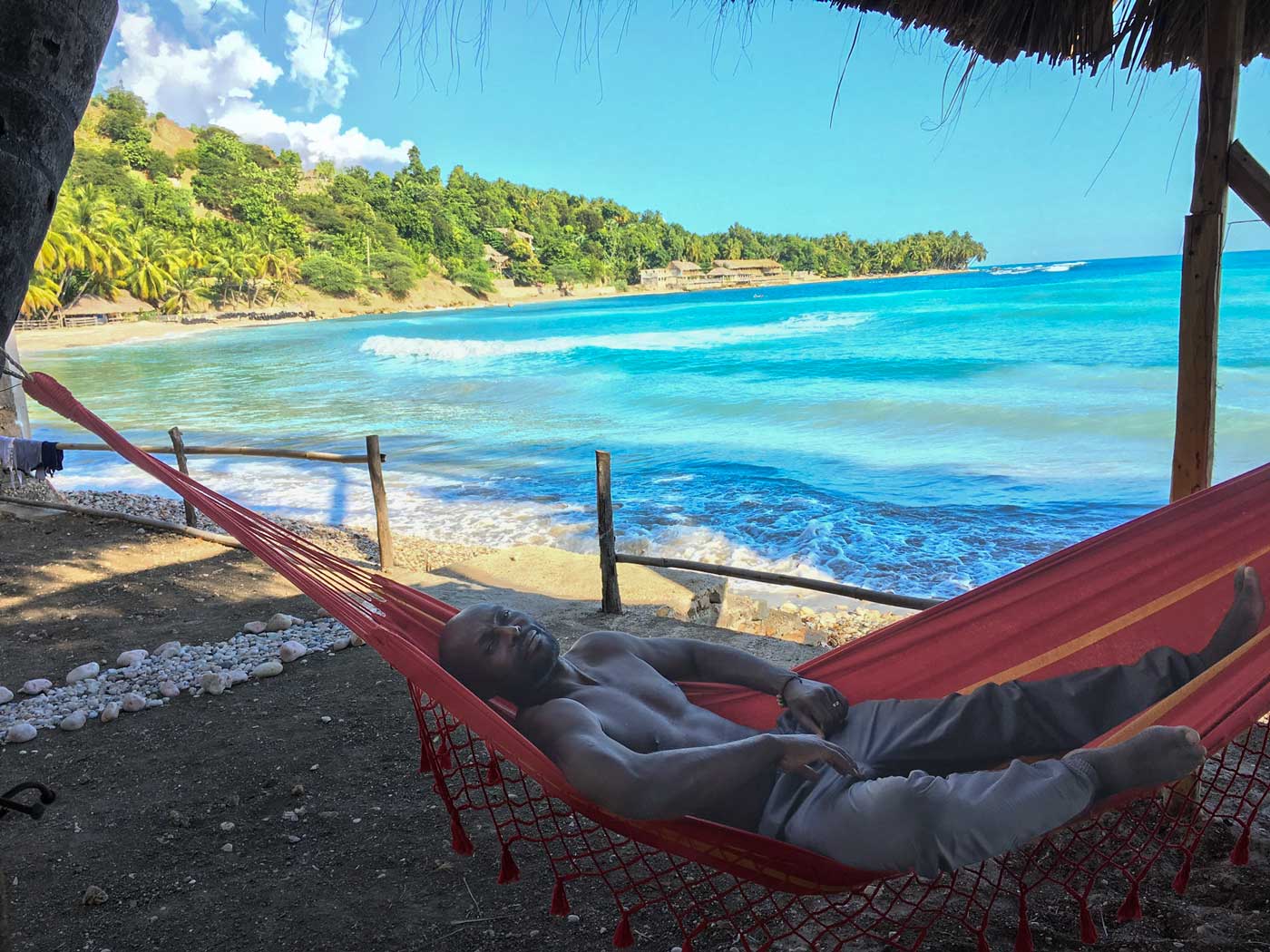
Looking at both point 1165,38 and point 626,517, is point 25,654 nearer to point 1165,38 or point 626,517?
point 1165,38

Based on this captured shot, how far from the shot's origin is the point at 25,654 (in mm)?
2826

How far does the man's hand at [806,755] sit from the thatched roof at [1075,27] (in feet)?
4.96

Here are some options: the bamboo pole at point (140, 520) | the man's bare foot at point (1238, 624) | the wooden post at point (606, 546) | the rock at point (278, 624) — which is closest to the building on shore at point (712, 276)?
the bamboo pole at point (140, 520)

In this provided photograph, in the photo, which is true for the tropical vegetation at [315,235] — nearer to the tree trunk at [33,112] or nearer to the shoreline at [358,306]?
the shoreline at [358,306]

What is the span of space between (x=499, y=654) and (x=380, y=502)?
266 cm

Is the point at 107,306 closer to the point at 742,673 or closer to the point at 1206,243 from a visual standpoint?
the point at 742,673

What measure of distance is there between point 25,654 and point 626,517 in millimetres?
4100

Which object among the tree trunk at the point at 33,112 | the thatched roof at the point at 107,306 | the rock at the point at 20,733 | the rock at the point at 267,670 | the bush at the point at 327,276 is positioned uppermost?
the bush at the point at 327,276

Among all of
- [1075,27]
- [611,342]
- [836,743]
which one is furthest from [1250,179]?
[611,342]

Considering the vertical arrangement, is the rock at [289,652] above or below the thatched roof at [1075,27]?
below

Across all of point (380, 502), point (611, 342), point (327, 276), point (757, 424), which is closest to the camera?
point (380, 502)

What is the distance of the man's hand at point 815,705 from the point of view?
143 centimetres

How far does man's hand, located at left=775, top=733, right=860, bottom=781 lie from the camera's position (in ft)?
3.77

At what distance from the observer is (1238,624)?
136cm
